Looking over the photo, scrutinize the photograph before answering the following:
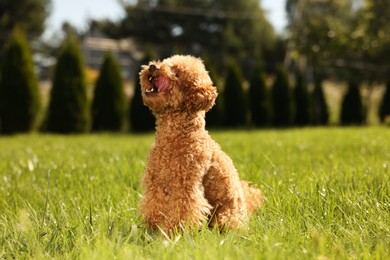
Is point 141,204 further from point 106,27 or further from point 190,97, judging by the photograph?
point 106,27

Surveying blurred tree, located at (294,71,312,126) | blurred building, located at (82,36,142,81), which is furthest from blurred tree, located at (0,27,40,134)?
blurred building, located at (82,36,142,81)

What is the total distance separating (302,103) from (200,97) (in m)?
16.8

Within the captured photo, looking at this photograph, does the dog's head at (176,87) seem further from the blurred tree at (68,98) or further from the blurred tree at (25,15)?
the blurred tree at (25,15)

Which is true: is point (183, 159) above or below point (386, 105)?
below

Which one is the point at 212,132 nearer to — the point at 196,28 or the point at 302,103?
the point at 302,103

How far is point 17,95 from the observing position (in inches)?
554

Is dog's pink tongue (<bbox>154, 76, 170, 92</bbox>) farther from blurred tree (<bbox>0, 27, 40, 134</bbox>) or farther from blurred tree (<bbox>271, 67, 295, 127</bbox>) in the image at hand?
blurred tree (<bbox>271, 67, 295, 127</bbox>)

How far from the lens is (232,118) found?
16.8 metres

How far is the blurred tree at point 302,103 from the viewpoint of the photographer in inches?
728

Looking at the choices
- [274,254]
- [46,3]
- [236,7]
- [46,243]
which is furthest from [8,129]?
[236,7]

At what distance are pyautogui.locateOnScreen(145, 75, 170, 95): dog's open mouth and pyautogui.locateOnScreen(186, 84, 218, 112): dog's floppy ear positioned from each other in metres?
0.13

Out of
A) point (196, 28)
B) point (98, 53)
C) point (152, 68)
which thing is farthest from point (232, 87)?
point (196, 28)

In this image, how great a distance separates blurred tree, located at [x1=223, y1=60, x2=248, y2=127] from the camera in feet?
54.7

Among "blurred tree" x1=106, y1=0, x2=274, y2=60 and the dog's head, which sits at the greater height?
"blurred tree" x1=106, y1=0, x2=274, y2=60
